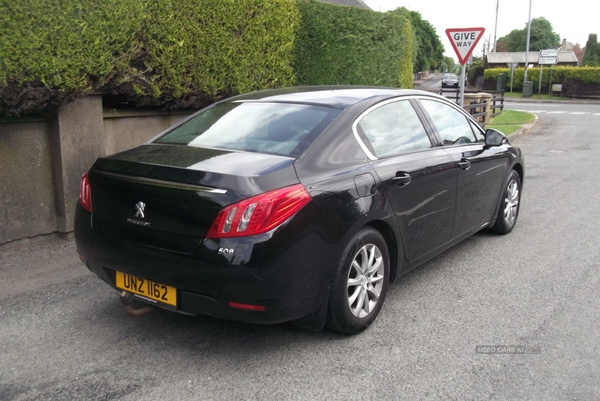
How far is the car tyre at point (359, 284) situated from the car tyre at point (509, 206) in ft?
8.28

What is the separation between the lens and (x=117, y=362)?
3.52m

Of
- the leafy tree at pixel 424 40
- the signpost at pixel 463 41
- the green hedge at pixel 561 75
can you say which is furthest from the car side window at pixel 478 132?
the leafy tree at pixel 424 40

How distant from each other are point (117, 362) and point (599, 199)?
7.15m

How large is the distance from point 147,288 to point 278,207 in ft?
3.24

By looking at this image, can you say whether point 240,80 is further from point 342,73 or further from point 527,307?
point 527,307

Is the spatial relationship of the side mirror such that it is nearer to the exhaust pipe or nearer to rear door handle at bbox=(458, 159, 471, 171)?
rear door handle at bbox=(458, 159, 471, 171)

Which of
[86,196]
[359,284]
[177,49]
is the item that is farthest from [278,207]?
[177,49]

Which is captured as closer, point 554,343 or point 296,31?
point 554,343

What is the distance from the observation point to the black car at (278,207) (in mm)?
3238

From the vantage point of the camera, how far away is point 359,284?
3.84 m

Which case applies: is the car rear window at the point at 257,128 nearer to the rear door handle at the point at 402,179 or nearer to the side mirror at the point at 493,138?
the rear door handle at the point at 402,179

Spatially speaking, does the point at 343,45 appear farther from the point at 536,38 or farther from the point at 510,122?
the point at 536,38

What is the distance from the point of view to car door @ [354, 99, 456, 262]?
414cm

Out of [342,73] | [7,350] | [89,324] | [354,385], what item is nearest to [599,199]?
[342,73]
